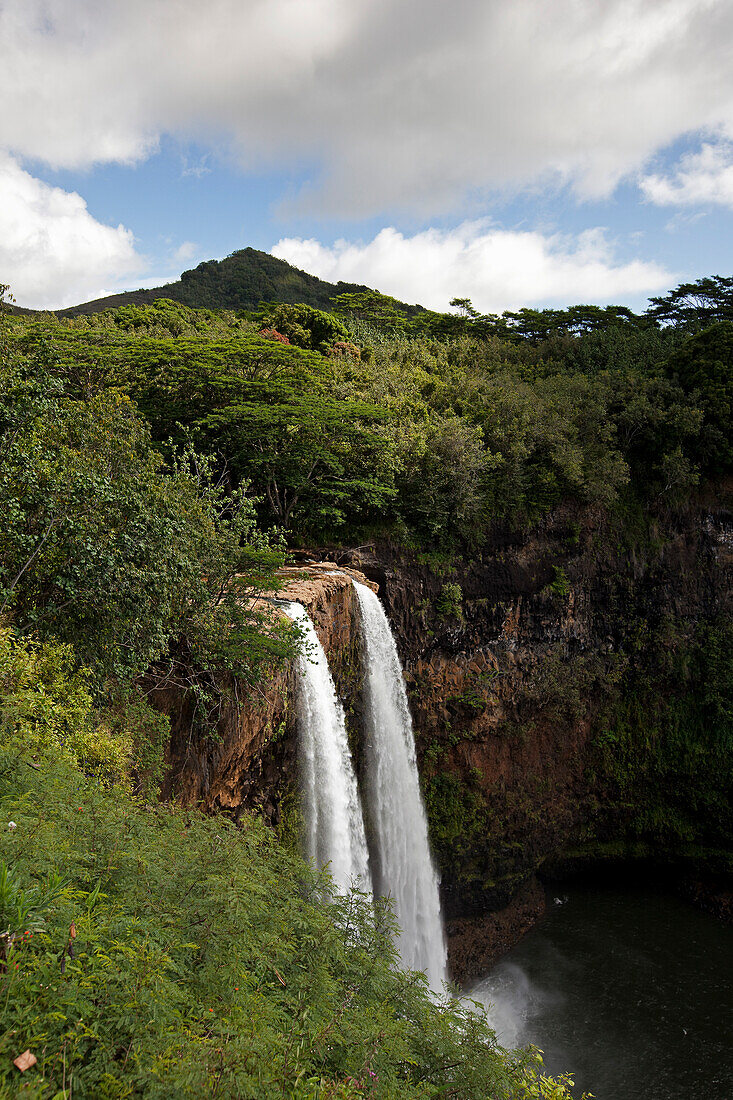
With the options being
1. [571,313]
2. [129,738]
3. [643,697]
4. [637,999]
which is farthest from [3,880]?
[571,313]

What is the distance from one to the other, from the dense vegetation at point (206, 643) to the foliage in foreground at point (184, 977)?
0.02 m

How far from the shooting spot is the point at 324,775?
30.8 ft

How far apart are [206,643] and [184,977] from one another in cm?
526

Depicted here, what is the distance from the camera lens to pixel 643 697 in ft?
59.4

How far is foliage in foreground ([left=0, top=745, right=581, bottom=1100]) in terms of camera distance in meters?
2.48

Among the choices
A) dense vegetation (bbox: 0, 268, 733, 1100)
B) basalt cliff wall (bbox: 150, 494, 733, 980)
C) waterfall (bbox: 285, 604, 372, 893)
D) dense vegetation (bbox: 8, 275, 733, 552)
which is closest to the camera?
dense vegetation (bbox: 0, 268, 733, 1100)

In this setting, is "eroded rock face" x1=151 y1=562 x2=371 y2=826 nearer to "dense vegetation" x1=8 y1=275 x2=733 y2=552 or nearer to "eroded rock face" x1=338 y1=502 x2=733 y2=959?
"dense vegetation" x1=8 y1=275 x2=733 y2=552

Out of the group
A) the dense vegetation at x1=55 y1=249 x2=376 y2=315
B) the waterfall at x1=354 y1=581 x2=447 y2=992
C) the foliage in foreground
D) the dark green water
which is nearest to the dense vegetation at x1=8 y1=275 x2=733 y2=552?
the waterfall at x1=354 y1=581 x2=447 y2=992

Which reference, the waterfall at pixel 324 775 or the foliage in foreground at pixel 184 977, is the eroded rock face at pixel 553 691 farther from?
the foliage in foreground at pixel 184 977

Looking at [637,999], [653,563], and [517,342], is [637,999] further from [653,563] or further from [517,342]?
[517,342]

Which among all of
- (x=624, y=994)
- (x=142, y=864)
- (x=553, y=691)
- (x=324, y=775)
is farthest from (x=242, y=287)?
(x=142, y=864)

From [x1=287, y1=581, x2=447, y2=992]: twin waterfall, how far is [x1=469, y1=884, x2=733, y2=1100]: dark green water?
2541 millimetres

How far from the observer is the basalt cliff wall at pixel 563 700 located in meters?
15.1

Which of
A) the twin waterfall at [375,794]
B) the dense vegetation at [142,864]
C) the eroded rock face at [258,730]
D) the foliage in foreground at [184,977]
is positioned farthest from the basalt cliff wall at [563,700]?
the foliage in foreground at [184,977]
